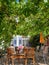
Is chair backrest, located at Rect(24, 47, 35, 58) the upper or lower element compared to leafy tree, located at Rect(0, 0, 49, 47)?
lower

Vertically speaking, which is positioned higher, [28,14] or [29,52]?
[28,14]

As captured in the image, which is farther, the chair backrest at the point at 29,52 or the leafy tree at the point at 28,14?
the chair backrest at the point at 29,52

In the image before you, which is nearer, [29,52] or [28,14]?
[28,14]

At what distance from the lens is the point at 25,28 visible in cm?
457

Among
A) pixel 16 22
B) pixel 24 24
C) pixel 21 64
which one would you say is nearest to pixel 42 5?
pixel 24 24

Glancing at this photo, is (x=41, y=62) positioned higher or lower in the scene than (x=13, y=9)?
lower

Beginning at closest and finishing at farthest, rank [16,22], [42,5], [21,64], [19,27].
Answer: [42,5], [19,27], [16,22], [21,64]

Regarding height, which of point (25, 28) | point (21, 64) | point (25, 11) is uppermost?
point (25, 11)

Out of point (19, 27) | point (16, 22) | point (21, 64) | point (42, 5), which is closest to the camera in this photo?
point (42, 5)

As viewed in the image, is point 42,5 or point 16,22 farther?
point 16,22

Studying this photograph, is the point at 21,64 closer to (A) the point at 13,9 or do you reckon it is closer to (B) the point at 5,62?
(B) the point at 5,62

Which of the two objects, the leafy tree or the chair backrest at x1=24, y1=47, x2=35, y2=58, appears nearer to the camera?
the leafy tree

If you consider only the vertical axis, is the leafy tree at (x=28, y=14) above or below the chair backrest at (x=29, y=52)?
above

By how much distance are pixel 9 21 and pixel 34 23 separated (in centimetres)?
81
